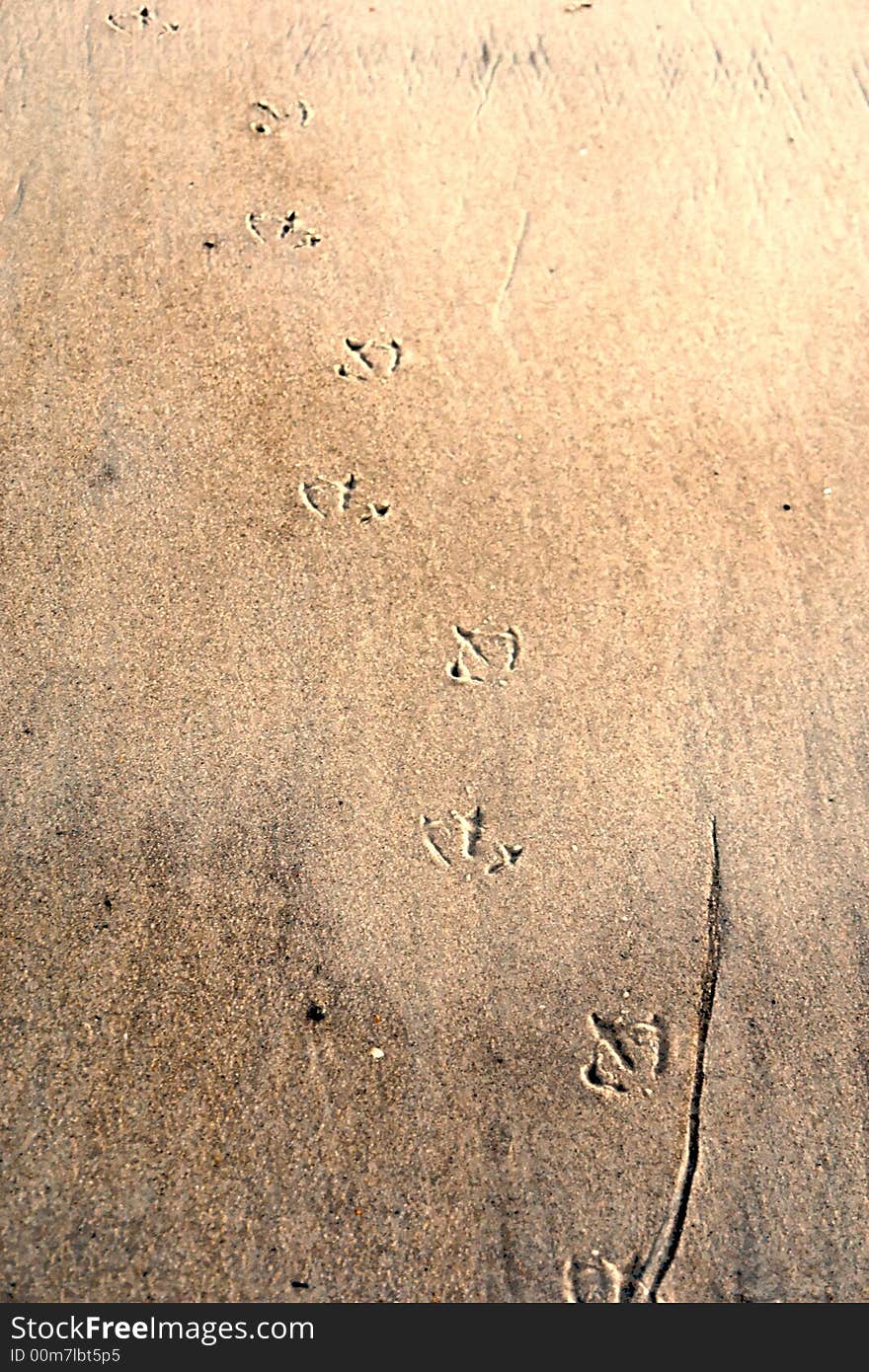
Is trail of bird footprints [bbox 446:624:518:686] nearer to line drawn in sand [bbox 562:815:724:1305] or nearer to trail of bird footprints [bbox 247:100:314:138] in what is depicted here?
line drawn in sand [bbox 562:815:724:1305]

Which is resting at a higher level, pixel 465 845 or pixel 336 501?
pixel 336 501

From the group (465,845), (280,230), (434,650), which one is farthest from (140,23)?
(465,845)

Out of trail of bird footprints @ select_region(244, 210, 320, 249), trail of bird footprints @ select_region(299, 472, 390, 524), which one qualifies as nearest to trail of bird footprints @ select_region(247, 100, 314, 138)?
trail of bird footprints @ select_region(244, 210, 320, 249)

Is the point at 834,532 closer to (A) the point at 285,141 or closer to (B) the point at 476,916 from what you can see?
(B) the point at 476,916

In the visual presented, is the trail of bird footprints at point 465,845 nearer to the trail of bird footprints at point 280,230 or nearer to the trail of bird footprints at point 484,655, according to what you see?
the trail of bird footprints at point 484,655

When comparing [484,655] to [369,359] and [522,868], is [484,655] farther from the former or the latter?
[369,359]

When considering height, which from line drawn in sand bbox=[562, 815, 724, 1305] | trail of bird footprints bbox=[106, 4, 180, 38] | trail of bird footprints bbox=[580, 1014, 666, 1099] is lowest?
line drawn in sand bbox=[562, 815, 724, 1305]
